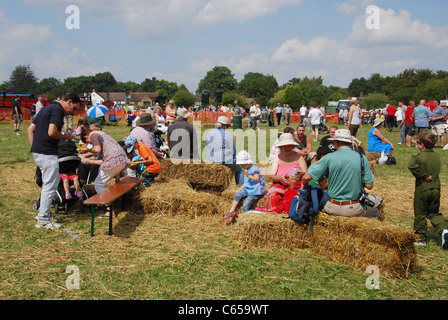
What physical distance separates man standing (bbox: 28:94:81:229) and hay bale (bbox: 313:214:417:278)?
4.16 m

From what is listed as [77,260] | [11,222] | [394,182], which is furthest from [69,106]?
[394,182]

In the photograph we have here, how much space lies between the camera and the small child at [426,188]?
593 centimetres

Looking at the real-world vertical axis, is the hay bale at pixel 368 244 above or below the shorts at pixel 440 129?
below

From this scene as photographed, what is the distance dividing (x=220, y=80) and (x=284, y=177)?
14514cm

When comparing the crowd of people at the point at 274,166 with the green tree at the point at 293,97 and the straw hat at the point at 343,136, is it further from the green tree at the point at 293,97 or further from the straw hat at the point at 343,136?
the green tree at the point at 293,97

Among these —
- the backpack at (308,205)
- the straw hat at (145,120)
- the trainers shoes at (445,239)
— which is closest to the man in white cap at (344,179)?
the backpack at (308,205)

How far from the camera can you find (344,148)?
5305 millimetres

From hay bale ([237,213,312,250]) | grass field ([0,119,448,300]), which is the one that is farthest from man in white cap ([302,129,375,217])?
grass field ([0,119,448,300])

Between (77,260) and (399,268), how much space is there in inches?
156

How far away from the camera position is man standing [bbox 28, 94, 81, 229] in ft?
20.2

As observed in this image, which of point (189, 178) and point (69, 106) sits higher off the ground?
point (69, 106)

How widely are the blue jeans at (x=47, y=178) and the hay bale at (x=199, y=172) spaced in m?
2.88

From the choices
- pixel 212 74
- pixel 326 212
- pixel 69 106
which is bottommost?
pixel 326 212

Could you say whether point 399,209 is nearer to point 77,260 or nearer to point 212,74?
point 77,260
